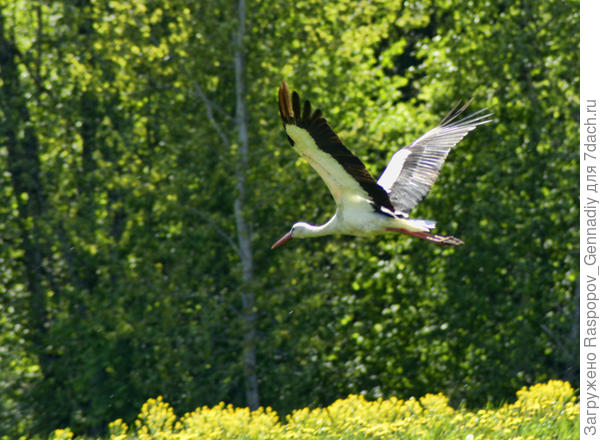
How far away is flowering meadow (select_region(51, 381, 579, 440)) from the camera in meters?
6.68

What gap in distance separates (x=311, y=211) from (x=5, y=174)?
4.72m

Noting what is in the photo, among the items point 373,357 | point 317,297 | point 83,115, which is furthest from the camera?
point 83,115

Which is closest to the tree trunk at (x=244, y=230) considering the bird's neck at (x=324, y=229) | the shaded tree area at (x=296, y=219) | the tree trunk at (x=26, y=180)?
the shaded tree area at (x=296, y=219)

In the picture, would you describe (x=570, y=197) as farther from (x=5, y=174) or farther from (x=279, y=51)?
(x=5, y=174)

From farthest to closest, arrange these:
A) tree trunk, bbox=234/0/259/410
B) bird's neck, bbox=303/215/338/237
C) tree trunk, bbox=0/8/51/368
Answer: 1. tree trunk, bbox=0/8/51/368
2. tree trunk, bbox=234/0/259/410
3. bird's neck, bbox=303/215/338/237

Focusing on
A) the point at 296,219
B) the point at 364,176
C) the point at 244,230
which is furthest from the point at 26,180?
the point at 364,176

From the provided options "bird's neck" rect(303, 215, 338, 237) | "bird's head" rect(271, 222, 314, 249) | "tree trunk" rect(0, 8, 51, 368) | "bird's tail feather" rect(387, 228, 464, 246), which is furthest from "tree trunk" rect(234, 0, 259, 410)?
"bird's tail feather" rect(387, 228, 464, 246)

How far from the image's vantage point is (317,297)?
12000mm

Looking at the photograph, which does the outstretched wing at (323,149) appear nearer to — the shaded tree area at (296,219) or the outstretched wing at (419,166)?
the outstretched wing at (419,166)

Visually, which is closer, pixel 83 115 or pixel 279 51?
pixel 279 51

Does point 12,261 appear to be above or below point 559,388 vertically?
above

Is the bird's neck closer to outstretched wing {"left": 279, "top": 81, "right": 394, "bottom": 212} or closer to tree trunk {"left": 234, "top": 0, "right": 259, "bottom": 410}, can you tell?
outstretched wing {"left": 279, "top": 81, "right": 394, "bottom": 212}

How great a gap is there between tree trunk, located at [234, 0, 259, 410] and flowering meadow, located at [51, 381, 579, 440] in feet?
14.9

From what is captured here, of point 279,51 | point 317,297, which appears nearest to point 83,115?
point 279,51
